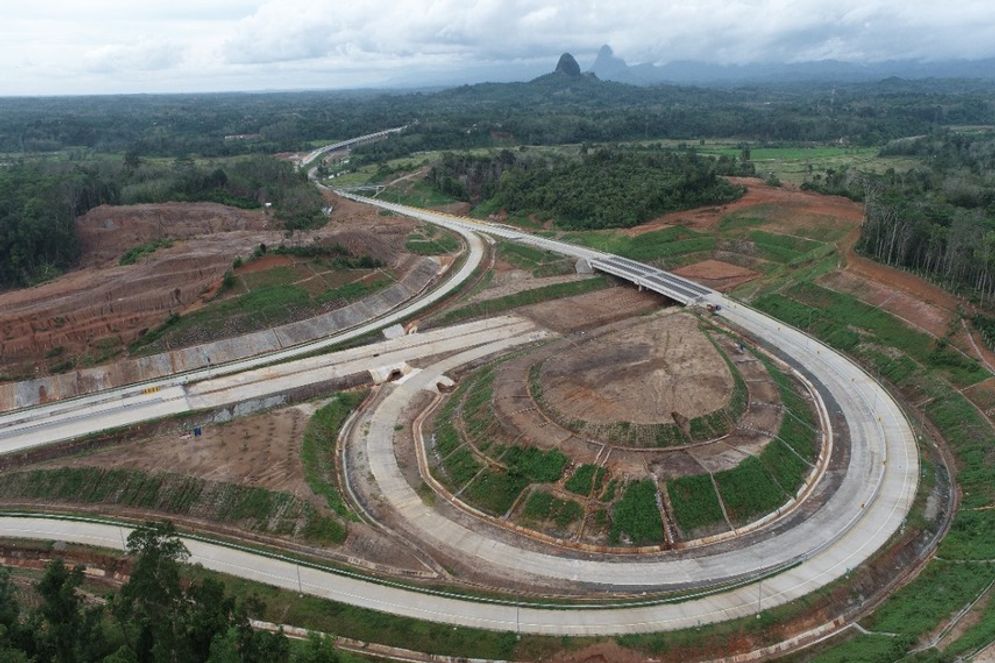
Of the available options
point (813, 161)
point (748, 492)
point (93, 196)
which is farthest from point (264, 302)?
point (813, 161)

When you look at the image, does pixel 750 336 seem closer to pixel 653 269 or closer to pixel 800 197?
pixel 653 269

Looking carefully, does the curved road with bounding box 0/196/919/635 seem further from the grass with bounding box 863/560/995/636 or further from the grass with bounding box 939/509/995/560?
the grass with bounding box 863/560/995/636

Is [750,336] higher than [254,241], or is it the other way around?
[254,241]

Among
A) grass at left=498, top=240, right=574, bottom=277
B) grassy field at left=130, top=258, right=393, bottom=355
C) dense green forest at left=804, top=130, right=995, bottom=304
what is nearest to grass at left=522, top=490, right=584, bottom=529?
grassy field at left=130, top=258, right=393, bottom=355

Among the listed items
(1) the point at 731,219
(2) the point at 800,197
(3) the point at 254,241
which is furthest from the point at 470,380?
(2) the point at 800,197

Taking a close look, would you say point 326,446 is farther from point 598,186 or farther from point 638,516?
point 598,186

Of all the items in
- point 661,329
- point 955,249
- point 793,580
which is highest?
point 955,249

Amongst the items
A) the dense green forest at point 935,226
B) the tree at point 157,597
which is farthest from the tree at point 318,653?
the dense green forest at point 935,226

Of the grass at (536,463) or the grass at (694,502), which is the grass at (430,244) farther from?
the grass at (694,502)
